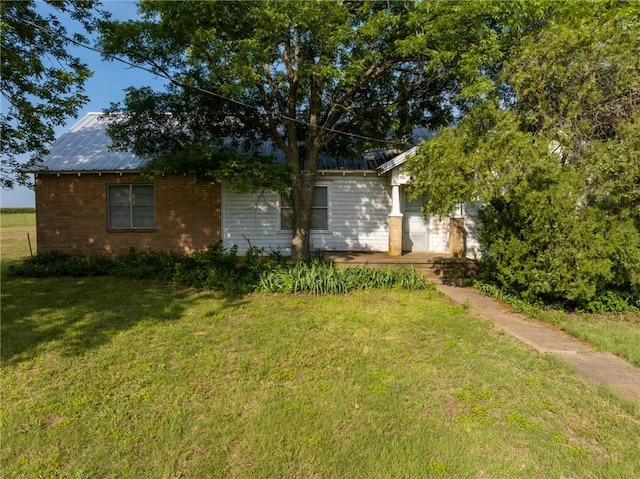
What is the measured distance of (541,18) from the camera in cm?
827

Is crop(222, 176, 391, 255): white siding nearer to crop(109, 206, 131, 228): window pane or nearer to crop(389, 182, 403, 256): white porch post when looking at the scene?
crop(389, 182, 403, 256): white porch post

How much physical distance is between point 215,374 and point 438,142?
5147mm

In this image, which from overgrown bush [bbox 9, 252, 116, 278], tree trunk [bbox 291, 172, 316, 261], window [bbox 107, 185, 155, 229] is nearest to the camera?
overgrown bush [bbox 9, 252, 116, 278]

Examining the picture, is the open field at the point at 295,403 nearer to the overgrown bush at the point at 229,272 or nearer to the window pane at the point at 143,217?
the overgrown bush at the point at 229,272

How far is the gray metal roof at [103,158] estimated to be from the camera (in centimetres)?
1197

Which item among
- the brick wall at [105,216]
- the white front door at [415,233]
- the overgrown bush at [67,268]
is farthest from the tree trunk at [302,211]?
the overgrown bush at [67,268]

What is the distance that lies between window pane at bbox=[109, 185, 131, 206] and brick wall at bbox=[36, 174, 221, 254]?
182mm

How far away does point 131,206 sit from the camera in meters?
12.3

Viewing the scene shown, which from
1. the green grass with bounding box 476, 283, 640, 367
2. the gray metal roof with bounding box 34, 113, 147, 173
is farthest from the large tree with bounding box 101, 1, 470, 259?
the green grass with bounding box 476, 283, 640, 367

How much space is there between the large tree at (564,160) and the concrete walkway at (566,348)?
2.68 ft

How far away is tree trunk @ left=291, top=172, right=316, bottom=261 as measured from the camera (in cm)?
1068

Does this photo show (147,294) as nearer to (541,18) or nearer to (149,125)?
(149,125)

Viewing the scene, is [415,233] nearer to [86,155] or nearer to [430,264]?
[430,264]

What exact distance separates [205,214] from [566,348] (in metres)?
10.1
